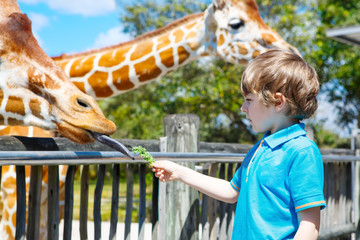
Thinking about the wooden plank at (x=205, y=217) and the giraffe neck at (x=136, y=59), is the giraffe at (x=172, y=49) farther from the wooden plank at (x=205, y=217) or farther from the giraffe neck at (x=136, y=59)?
the wooden plank at (x=205, y=217)

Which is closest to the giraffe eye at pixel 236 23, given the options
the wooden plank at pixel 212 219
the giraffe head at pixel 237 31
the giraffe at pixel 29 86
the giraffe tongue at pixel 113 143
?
the giraffe head at pixel 237 31

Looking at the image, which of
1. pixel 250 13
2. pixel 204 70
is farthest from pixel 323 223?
pixel 204 70

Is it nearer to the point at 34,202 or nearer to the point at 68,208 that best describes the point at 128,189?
the point at 68,208

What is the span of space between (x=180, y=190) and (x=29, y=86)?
1.13 meters

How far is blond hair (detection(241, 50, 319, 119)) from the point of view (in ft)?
5.44

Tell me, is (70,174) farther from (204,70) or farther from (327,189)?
(204,70)

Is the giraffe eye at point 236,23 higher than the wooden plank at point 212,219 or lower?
higher

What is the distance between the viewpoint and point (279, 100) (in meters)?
1.69

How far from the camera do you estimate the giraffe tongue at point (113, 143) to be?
76.4 inches

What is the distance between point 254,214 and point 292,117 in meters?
0.39

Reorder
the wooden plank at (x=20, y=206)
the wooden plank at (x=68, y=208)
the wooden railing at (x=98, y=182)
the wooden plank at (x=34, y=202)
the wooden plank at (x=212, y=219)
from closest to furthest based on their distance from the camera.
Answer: the wooden railing at (x=98, y=182)
the wooden plank at (x=20, y=206)
the wooden plank at (x=34, y=202)
the wooden plank at (x=68, y=208)
the wooden plank at (x=212, y=219)

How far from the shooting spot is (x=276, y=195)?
1690mm

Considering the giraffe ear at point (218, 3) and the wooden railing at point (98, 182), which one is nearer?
the wooden railing at point (98, 182)

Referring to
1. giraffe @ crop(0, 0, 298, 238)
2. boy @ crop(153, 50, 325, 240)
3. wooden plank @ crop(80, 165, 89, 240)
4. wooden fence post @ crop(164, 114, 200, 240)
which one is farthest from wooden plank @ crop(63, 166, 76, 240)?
giraffe @ crop(0, 0, 298, 238)
